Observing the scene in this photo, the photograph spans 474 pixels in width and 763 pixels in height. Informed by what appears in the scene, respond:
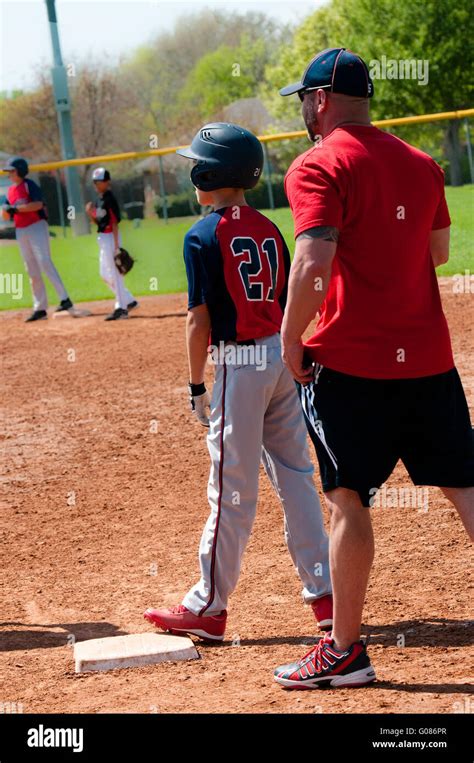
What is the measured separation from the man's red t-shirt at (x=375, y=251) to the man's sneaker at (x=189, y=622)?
50.7 inches

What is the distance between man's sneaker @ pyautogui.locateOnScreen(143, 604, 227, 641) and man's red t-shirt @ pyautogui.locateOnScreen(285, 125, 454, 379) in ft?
4.22

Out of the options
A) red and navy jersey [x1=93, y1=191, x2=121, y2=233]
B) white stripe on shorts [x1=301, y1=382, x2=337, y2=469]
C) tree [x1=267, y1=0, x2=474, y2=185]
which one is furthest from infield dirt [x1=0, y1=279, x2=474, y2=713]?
tree [x1=267, y1=0, x2=474, y2=185]

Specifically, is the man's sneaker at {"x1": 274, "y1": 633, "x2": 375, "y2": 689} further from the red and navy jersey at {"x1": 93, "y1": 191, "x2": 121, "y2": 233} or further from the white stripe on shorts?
the red and navy jersey at {"x1": 93, "y1": 191, "x2": 121, "y2": 233}

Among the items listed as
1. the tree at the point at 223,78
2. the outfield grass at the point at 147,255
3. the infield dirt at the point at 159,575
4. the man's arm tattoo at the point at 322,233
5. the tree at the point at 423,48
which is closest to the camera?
the man's arm tattoo at the point at 322,233

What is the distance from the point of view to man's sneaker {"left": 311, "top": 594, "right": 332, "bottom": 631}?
403cm

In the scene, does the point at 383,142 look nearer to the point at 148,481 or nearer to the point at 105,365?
the point at 148,481

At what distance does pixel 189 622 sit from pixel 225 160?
5.79 feet

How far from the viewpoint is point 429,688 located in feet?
10.9

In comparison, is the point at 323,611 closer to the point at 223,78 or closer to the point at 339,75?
the point at 339,75

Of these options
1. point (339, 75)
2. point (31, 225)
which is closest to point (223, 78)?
point (31, 225)

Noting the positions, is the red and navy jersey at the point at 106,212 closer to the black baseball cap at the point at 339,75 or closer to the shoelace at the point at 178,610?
the shoelace at the point at 178,610

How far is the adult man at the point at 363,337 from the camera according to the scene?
10.2 feet

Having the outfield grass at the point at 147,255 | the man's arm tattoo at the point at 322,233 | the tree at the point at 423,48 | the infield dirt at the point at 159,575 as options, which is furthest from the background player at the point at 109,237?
the tree at the point at 423,48
